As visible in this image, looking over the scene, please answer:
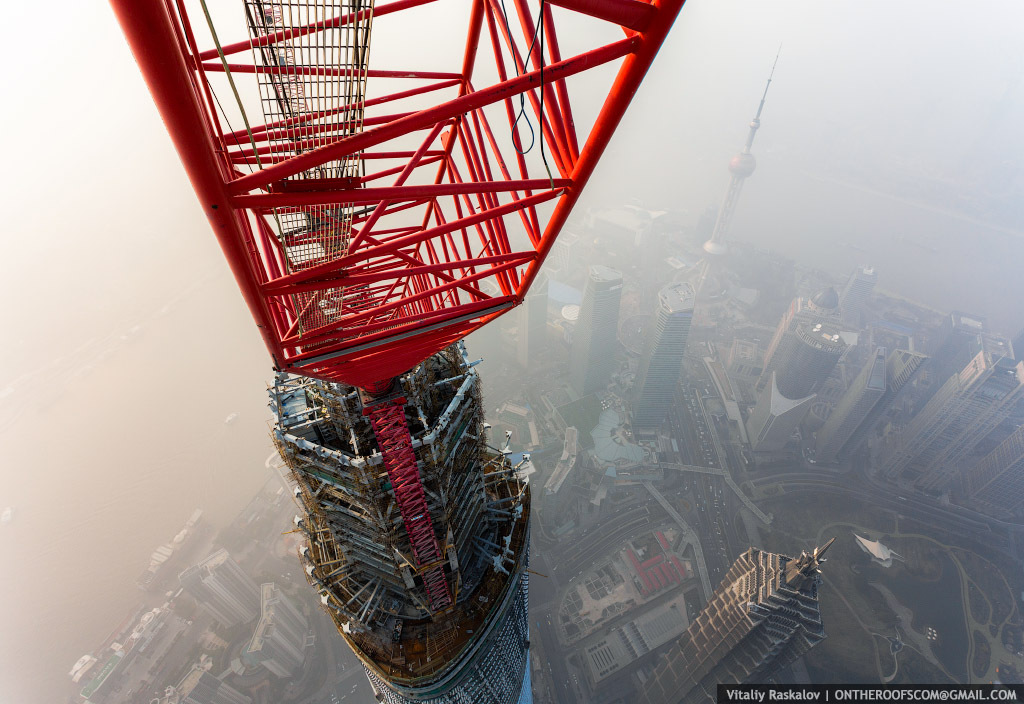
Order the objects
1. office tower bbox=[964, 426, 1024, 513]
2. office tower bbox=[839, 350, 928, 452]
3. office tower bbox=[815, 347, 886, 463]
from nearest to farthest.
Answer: office tower bbox=[964, 426, 1024, 513] → office tower bbox=[815, 347, 886, 463] → office tower bbox=[839, 350, 928, 452]

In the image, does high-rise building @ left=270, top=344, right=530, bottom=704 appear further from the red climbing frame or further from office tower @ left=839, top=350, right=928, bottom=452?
office tower @ left=839, top=350, right=928, bottom=452

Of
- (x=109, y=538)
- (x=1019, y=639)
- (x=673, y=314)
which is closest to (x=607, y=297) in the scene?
(x=673, y=314)

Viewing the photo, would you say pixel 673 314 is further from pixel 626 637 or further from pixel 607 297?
pixel 626 637

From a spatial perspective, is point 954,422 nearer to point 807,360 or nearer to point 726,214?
point 807,360

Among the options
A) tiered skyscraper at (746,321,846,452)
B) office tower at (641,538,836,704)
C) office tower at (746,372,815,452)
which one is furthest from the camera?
tiered skyscraper at (746,321,846,452)

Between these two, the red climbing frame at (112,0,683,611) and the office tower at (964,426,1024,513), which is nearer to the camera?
the red climbing frame at (112,0,683,611)

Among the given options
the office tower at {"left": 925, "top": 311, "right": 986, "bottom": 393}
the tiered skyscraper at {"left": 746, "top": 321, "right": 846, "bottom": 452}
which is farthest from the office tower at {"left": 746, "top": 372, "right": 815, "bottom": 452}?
the office tower at {"left": 925, "top": 311, "right": 986, "bottom": 393}

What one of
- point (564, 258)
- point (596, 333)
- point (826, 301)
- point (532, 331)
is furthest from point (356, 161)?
point (826, 301)
